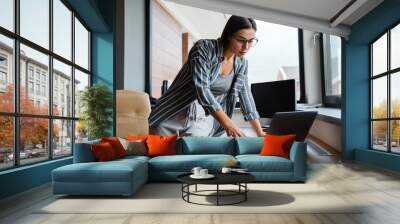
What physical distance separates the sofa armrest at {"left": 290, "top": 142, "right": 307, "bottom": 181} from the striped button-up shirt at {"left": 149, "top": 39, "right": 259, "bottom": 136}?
6.85 feet

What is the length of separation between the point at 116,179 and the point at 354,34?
6.22m

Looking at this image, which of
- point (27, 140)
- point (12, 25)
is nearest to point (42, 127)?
point (27, 140)

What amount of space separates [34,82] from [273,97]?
457cm

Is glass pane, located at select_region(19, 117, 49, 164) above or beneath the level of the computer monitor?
beneath

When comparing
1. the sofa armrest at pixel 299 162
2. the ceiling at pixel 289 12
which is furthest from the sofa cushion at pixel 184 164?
the ceiling at pixel 289 12

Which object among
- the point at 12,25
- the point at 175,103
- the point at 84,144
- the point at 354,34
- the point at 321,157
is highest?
the point at 354,34

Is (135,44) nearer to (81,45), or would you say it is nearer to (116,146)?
(81,45)

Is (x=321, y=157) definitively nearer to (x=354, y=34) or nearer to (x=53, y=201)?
(x=354, y=34)

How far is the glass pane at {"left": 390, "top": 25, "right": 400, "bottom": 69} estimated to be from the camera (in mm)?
7144

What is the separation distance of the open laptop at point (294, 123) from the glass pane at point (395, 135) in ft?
5.77

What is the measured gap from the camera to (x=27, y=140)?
5184mm

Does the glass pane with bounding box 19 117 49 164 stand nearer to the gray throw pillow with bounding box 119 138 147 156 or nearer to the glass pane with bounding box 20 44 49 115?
the glass pane with bounding box 20 44 49 115

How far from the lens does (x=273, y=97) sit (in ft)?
26.4

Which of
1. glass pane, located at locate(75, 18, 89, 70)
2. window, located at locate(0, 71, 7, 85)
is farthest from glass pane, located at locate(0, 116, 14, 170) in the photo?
glass pane, located at locate(75, 18, 89, 70)
